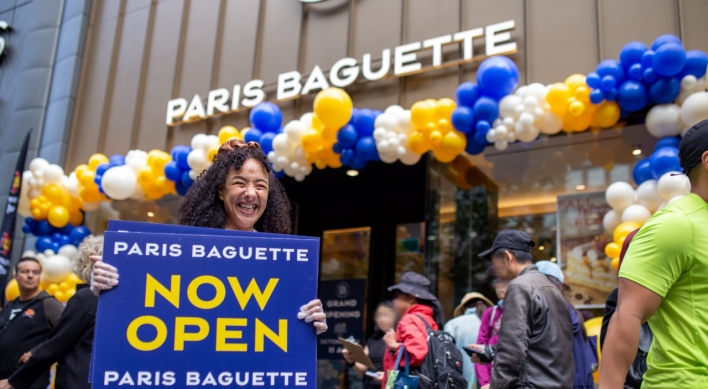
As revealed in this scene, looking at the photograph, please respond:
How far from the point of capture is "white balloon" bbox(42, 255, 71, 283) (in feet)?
29.0

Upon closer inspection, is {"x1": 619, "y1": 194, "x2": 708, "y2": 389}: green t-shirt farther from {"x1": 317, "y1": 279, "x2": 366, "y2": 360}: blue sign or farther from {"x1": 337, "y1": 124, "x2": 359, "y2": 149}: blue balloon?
{"x1": 317, "y1": 279, "x2": 366, "y2": 360}: blue sign

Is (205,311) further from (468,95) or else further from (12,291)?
(12,291)

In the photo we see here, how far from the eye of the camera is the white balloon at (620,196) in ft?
19.6

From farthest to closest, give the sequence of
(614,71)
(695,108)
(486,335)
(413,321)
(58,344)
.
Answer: (614,71) → (695,108) → (486,335) → (413,321) → (58,344)

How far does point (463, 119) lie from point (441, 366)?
2675 mm

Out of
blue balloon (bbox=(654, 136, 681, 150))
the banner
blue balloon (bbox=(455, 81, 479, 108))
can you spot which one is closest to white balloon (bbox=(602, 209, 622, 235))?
blue balloon (bbox=(654, 136, 681, 150))

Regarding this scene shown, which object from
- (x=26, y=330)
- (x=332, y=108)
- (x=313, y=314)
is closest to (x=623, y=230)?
(x=332, y=108)

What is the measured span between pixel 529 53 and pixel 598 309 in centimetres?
283

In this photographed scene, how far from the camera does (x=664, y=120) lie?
19.2 ft

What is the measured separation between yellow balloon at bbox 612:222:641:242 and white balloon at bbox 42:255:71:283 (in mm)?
6963

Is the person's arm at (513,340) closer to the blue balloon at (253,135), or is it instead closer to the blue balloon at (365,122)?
the blue balloon at (365,122)

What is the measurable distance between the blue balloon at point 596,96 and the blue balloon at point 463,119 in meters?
1.14

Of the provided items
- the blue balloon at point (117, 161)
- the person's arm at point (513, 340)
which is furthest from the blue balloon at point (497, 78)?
the blue balloon at point (117, 161)

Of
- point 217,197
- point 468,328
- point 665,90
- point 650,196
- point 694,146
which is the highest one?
point 665,90
